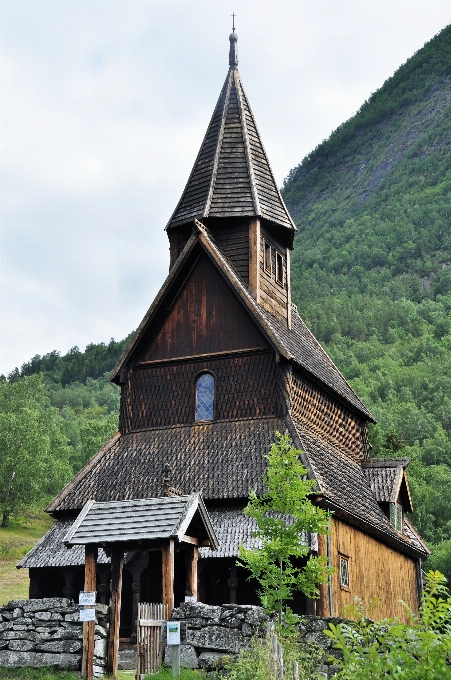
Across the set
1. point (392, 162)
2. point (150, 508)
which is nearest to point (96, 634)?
point (150, 508)

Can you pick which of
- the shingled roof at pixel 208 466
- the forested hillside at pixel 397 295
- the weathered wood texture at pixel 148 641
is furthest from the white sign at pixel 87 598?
the forested hillside at pixel 397 295

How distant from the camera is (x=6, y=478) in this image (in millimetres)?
60125

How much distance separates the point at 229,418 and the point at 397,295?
123595mm

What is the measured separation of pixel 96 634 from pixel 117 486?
9.94 metres

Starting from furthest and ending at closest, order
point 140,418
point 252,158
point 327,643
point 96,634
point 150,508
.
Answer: point 252,158 < point 140,418 < point 150,508 < point 96,634 < point 327,643

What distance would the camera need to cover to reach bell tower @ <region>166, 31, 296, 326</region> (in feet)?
99.5

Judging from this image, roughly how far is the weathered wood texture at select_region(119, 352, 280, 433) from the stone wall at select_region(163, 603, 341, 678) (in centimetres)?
1108

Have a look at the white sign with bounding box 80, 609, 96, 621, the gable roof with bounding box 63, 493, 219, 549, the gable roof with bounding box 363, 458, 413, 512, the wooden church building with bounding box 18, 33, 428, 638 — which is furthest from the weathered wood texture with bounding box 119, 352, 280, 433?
the white sign with bounding box 80, 609, 96, 621

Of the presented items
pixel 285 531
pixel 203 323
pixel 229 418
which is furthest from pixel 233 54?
pixel 285 531

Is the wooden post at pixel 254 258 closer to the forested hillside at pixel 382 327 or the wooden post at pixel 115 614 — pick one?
the wooden post at pixel 115 614

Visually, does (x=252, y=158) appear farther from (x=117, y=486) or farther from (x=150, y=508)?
(x=150, y=508)

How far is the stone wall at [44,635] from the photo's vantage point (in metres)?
16.8

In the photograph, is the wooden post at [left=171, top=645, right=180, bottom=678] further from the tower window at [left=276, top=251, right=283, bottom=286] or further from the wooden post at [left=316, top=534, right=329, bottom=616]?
the tower window at [left=276, top=251, right=283, bottom=286]

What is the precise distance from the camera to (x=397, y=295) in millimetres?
148500
